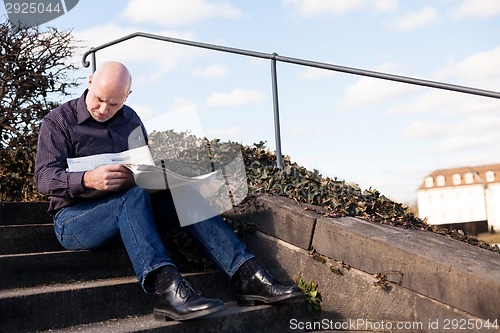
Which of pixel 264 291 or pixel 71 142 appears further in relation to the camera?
pixel 71 142

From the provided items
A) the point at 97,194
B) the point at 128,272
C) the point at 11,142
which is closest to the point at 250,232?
the point at 128,272

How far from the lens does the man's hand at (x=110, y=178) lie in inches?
108

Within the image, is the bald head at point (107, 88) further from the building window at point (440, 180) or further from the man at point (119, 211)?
the building window at point (440, 180)

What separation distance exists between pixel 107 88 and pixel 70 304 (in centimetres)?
108

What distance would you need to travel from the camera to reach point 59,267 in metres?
3.00

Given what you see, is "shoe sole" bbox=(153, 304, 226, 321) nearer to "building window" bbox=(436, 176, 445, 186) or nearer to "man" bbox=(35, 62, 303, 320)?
"man" bbox=(35, 62, 303, 320)

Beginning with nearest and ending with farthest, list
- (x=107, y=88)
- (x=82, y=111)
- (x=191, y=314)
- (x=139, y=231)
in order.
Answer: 1. (x=191, y=314)
2. (x=139, y=231)
3. (x=107, y=88)
4. (x=82, y=111)

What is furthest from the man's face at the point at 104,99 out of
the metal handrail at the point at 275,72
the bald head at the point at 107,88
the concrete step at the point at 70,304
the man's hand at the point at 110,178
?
the metal handrail at the point at 275,72

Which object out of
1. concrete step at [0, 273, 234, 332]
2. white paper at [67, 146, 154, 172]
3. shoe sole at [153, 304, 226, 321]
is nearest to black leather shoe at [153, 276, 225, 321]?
shoe sole at [153, 304, 226, 321]

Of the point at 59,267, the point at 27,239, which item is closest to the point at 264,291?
the point at 59,267

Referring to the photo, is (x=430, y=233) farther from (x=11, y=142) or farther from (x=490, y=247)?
(x=11, y=142)

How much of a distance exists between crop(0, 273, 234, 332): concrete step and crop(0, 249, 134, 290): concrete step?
6cm

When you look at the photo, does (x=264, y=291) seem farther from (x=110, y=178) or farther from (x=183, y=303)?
(x=110, y=178)

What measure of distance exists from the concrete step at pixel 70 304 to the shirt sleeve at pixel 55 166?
0.46 m
